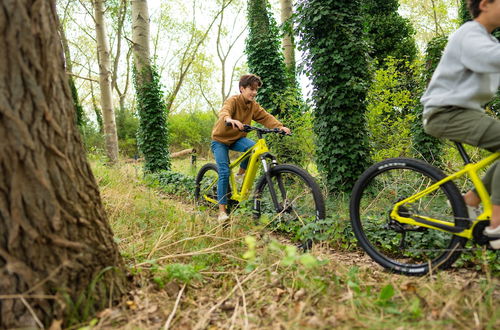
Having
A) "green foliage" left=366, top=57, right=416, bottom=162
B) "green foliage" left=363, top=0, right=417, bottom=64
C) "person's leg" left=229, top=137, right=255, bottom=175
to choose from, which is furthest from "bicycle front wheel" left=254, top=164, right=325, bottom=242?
"green foliage" left=363, top=0, right=417, bottom=64

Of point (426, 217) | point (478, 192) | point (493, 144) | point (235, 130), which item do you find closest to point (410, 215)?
point (426, 217)

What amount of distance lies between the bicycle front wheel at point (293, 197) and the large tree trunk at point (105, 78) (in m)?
8.16

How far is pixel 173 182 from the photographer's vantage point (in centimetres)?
866

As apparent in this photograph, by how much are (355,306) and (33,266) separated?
1.63 meters

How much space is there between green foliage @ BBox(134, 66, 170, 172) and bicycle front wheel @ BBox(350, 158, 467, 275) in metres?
7.51

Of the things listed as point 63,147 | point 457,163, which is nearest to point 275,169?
point 63,147

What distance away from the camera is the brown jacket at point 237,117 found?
14.3ft

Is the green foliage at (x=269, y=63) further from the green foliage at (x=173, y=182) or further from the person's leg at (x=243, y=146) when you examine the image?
the person's leg at (x=243, y=146)

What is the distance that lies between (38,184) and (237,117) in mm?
3012

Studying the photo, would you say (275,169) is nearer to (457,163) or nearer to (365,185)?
(365,185)

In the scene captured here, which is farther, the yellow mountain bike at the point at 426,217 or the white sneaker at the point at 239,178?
the white sneaker at the point at 239,178

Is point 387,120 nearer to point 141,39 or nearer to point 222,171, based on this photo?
point 222,171

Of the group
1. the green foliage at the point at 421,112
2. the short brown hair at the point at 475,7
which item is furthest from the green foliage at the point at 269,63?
the short brown hair at the point at 475,7

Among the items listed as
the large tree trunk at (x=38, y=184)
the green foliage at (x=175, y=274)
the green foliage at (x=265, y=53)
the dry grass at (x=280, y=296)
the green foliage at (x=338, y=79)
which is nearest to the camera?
the large tree trunk at (x=38, y=184)
